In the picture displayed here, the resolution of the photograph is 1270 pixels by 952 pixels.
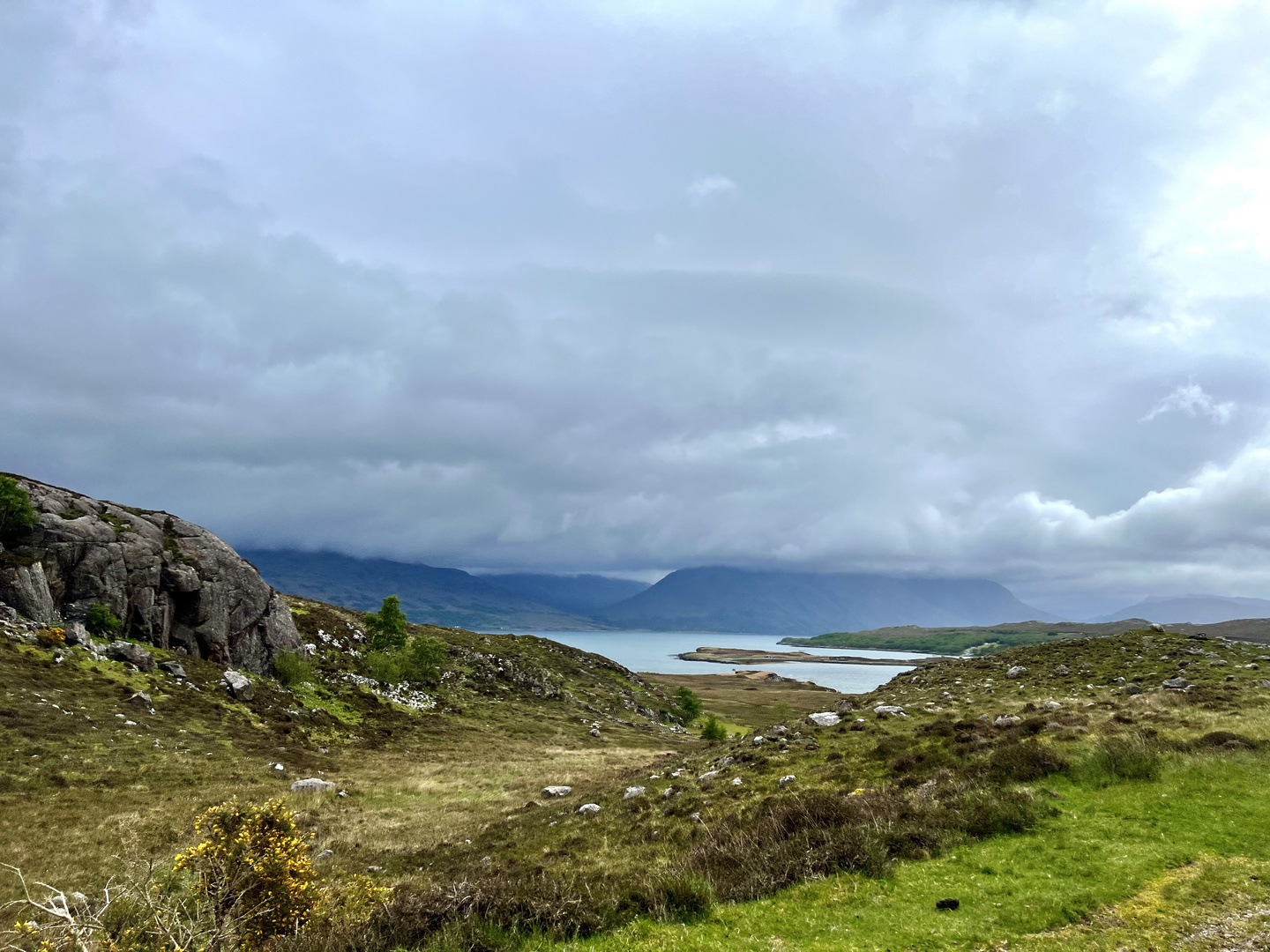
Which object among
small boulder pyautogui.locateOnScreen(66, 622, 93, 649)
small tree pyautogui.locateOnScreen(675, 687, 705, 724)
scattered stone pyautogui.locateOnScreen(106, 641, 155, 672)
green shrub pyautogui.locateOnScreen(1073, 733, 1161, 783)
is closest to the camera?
green shrub pyautogui.locateOnScreen(1073, 733, 1161, 783)

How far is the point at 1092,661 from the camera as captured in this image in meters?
43.4

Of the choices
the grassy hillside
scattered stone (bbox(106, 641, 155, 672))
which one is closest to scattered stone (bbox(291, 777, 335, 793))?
the grassy hillside

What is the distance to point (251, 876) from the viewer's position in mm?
11031

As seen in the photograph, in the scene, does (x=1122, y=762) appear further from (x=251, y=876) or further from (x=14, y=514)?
(x=14, y=514)

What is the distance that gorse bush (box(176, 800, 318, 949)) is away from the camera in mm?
10625

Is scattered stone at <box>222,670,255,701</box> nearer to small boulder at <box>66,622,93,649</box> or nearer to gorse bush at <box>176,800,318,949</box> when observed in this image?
small boulder at <box>66,622,93,649</box>

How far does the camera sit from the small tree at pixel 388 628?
71.3m

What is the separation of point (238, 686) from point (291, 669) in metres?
9.81

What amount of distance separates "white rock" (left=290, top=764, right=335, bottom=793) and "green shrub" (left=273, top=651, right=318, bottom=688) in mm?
26350

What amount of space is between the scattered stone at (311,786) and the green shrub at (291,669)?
26350 mm

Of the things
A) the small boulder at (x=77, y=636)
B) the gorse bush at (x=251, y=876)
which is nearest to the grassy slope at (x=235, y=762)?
the small boulder at (x=77, y=636)

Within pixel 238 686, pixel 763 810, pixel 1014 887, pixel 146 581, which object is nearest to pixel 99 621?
pixel 146 581

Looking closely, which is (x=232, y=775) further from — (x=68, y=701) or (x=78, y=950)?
(x=78, y=950)

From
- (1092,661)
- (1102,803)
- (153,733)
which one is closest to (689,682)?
(1092,661)
